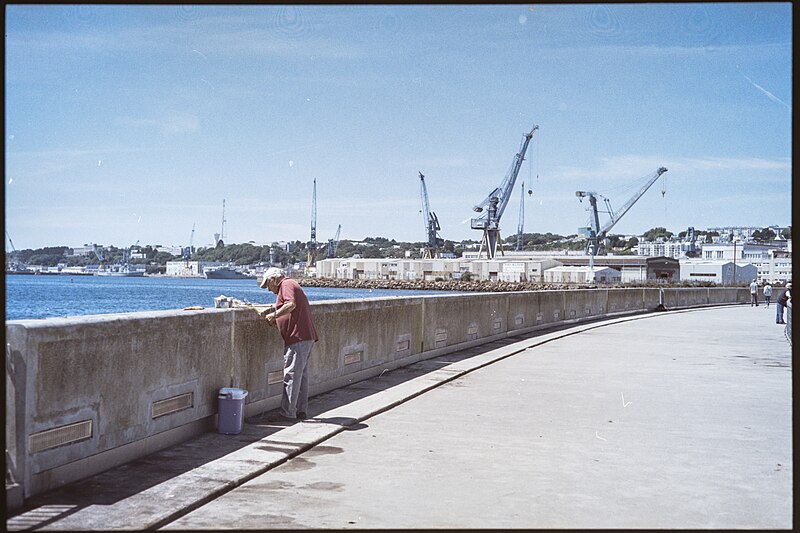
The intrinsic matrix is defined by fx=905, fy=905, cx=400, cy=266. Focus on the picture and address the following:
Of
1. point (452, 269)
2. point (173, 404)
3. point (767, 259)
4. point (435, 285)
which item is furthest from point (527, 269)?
point (173, 404)

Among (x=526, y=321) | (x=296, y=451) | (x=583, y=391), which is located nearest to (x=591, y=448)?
(x=296, y=451)

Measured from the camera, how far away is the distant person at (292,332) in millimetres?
10094

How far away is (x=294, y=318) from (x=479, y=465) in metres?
2.96

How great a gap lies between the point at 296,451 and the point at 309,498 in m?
1.73

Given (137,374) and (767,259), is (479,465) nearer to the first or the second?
(137,374)

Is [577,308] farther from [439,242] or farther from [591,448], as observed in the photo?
[439,242]

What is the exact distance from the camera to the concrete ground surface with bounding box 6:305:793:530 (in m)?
6.38

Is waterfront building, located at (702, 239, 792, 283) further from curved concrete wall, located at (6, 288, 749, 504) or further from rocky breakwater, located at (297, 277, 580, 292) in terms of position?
curved concrete wall, located at (6, 288, 749, 504)

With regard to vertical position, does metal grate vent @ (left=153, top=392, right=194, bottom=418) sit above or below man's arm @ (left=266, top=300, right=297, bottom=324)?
below

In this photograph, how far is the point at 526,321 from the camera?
85.4 feet

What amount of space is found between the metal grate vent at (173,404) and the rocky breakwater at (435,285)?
117493mm

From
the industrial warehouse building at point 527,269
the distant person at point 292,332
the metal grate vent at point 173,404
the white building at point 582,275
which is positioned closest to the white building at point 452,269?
the industrial warehouse building at point 527,269

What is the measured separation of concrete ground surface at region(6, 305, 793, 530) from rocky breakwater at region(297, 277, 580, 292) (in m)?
113

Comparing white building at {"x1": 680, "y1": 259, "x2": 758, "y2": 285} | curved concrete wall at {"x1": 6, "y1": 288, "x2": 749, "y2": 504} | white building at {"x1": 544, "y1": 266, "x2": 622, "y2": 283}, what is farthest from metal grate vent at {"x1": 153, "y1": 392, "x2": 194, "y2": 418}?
white building at {"x1": 544, "y1": 266, "x2": 622, "y2": 283}
